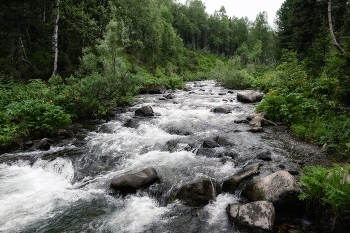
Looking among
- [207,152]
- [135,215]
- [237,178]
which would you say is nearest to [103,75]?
[207,152]

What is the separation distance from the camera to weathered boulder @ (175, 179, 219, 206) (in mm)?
6745

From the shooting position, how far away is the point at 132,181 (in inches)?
298

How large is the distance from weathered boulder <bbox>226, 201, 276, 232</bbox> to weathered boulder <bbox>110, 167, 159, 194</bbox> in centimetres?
269

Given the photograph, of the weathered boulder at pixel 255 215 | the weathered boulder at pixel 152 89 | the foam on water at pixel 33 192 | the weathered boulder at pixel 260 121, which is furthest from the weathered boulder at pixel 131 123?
the weathered boulder at pixel 152 89

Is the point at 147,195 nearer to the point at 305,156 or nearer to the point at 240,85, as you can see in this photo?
the point at 305,156

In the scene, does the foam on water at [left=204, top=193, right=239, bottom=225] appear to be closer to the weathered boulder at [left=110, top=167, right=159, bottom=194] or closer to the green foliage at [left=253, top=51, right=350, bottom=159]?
the weathered boulder at [left=110, top=167, right=159, bottom=194]

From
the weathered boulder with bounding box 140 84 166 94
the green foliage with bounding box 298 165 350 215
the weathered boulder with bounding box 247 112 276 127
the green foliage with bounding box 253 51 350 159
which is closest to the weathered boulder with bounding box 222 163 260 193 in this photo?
the green foliage with bounding box 298 165 350 215

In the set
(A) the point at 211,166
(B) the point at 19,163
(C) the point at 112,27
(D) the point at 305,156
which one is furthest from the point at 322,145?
(C) the point at 112,27

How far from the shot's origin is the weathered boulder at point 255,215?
5.52 m

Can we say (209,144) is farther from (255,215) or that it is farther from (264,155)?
(255,215)

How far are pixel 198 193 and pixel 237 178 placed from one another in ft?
4.38

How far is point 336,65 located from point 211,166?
263 inches

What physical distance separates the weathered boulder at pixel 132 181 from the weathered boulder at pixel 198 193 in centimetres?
110

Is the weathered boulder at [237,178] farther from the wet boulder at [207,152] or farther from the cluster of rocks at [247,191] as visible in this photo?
the wet boulder at [207,152]
